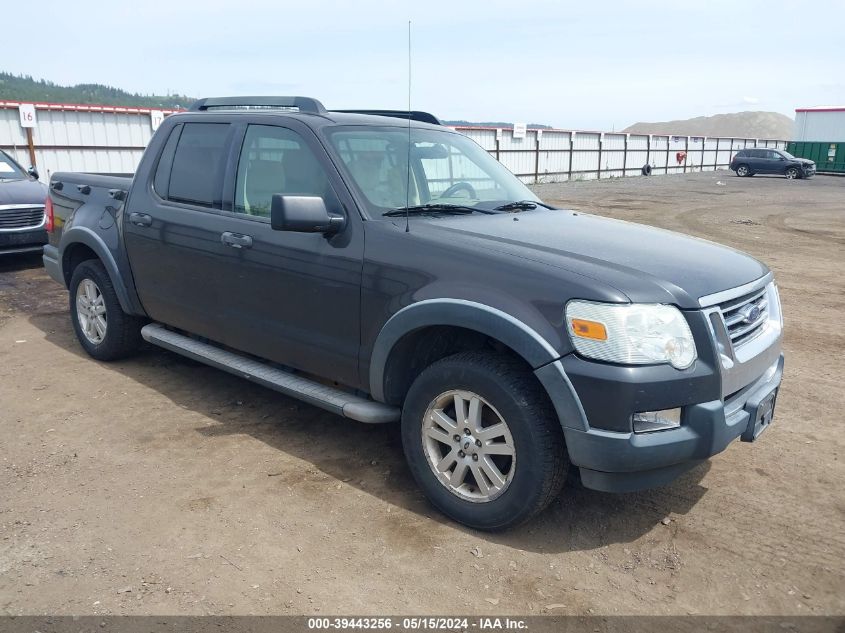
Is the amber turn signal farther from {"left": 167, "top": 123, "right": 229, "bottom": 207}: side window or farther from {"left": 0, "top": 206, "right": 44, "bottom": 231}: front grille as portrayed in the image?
{"left": 0, "top": 206, "right": 44, "bottom": 231}: front grille

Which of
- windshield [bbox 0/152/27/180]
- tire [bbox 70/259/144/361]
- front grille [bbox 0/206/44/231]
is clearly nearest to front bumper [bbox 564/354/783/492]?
tire [bbox 70/259/144/361]

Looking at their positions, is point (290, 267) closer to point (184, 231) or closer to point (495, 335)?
point (184, 231)

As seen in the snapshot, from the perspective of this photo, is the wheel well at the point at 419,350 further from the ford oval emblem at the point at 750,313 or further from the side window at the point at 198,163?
the side window at the point at 198,163

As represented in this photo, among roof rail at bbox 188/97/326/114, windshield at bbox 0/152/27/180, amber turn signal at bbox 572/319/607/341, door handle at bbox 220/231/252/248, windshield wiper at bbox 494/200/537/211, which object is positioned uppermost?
roof rail at bbox 188/97/326/114

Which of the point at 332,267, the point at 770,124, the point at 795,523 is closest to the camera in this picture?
the point at 795,523

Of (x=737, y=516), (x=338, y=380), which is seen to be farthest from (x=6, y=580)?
(x=737, y=516)

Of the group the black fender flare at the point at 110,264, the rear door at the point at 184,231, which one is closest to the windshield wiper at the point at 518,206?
the rear door at the point at 184,231

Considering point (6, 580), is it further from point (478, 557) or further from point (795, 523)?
point (795, 523)

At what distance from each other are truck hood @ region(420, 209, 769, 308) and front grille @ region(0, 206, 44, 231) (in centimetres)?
790

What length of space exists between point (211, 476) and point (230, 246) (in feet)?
4.37

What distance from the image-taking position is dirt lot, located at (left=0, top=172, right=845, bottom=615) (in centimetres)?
296

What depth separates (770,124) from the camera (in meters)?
144

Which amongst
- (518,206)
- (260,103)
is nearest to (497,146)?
(260,103)

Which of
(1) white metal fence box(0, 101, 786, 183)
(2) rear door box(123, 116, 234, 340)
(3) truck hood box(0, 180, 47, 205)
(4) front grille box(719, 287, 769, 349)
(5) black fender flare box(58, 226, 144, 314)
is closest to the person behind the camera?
(4) front grille box(719, 287, 769, 349)
